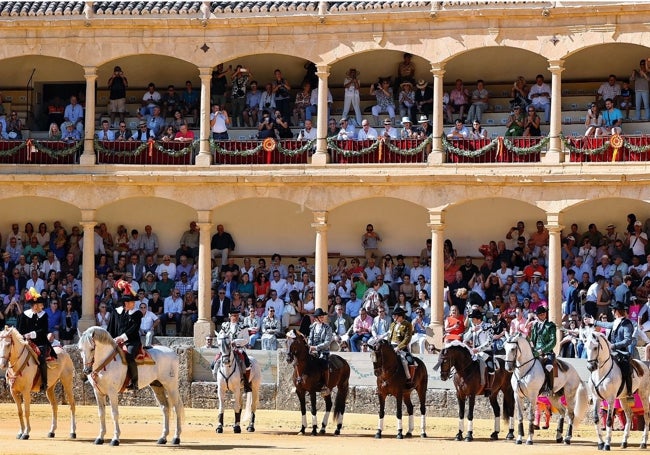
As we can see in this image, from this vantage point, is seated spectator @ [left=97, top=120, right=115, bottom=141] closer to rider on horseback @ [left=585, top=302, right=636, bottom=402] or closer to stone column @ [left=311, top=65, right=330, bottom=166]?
stone column @ [left=311, top=65, right=330, bottom=166]

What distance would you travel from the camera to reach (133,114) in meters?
41.2

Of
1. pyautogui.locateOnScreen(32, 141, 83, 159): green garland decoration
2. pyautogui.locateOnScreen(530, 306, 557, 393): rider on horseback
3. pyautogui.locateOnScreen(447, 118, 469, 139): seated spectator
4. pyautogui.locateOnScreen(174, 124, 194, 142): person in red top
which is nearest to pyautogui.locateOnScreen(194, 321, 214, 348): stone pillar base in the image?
pyautogui.locateOnScreen(174, 124, 194, 142): person in red top

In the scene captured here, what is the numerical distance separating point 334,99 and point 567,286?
8.40 meters

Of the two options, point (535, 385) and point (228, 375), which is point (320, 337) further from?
point (535, 385)

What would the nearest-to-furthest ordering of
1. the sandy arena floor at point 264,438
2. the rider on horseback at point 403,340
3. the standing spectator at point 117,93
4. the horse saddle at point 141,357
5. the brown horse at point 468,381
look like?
1. the sandy arena floor at point 264,438
2. the horse saddle at point 141,357
3. the brown horse at point 468,381
4. the rider on horseback at point 403,340
5. the standing spectator at point 117,93

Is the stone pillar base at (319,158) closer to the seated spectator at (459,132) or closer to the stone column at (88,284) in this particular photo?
the seated spectator at (459,132)

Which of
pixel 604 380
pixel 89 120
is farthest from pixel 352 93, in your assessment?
pixel 604 380

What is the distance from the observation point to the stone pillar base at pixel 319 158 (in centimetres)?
3797

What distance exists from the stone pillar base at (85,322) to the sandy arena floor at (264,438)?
536cm

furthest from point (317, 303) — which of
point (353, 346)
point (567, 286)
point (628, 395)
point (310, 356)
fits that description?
point (628, 395)

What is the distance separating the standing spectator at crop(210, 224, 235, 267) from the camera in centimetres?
3969

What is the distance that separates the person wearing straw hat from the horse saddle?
14492 millimetres

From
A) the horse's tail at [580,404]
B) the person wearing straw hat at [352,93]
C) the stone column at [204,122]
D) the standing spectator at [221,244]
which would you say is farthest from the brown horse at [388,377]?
the standing spectator at [221,244]

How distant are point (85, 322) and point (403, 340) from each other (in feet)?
38.5
